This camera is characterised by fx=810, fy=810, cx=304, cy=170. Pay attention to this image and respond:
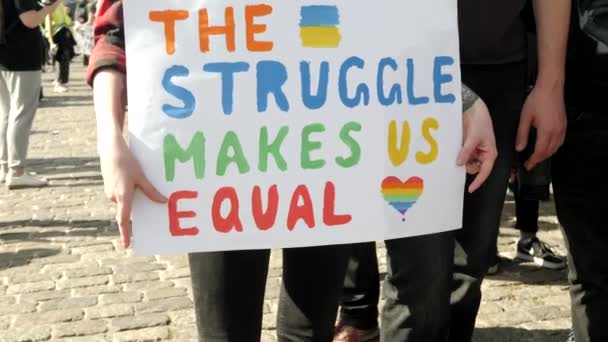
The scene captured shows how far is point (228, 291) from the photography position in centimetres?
175

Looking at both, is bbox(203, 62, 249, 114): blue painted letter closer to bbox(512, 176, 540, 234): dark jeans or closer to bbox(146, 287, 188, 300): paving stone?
bbox(146, 287, 188, 300): paving stone

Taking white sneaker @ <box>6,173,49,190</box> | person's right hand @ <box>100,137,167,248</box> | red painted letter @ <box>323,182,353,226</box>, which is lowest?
white sneaker @ <box>6,173,49,190</box>

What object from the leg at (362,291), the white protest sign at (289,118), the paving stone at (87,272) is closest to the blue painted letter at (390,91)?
the white protest sign at (289,118)

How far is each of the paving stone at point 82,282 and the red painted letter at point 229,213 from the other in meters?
2.43

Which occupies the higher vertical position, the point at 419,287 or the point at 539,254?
the point at 419,287

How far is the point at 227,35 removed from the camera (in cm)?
160

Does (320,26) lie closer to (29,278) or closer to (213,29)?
(213,29)

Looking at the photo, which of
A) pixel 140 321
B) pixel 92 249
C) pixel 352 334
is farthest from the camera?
pixel 92 249

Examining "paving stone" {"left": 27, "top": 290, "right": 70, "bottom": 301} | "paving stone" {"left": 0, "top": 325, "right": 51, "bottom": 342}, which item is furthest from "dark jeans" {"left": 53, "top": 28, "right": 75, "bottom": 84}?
"paving stone" {"left": 0, "top": 325, "right": 51, "bottom": 342}

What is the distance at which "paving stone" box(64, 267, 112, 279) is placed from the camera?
4031 mm

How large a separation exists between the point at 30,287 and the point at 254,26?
2.66 m

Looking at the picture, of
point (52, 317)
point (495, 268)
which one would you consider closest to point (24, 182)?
point (52, 317)

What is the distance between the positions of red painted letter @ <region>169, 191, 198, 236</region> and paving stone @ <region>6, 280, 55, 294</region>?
2.43m

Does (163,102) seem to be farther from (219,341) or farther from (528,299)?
(528,299)
